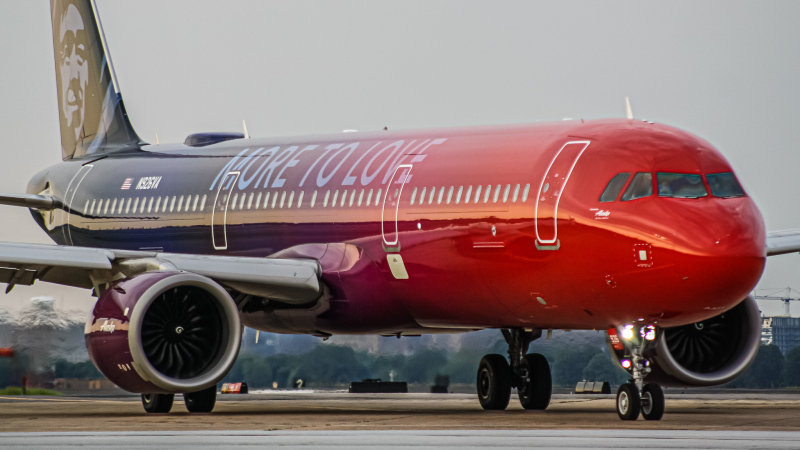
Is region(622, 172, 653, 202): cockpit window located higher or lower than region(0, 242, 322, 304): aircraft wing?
higher

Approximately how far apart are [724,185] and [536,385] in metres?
4.93

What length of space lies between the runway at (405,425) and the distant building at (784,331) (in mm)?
2682

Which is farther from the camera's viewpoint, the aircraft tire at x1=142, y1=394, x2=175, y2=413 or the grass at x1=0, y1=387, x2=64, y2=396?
the grass at x1=0, y1=387, x2=64, y2=396

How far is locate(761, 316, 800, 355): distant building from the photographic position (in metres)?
23.2

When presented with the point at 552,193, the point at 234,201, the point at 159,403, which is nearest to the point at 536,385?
the point at 552,193

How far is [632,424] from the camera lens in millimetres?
13570

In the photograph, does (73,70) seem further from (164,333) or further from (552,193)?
(552,193)

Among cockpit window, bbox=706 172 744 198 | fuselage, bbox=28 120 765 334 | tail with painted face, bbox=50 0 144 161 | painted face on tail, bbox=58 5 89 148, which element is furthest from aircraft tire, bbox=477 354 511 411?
painted face on tail, bbox=58 5 89 148

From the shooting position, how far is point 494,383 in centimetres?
1802

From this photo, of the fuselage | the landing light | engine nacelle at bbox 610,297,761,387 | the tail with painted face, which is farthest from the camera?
the tail with painted face

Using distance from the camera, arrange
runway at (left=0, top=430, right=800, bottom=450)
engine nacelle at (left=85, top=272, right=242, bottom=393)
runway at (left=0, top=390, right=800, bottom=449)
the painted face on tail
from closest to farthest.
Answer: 1. runway at (left=0, top=430, right=800, bottom=450)
2. runway at (left=0, top=390, right=800, bottom=449)
3. engine nacelle at (left=85, top=272, right=242, bottom=393)
4. the painted face on tail

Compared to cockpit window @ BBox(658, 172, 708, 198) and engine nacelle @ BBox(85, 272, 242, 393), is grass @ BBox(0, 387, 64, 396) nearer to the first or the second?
engine nacelle @ BBox(85, 272, 242, 393)

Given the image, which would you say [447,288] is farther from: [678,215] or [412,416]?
[678,215]

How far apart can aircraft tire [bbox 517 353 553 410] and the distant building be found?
6437mm
